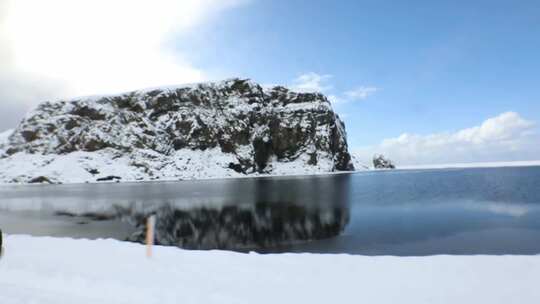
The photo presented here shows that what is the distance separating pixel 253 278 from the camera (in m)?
9.34

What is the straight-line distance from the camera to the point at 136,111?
158m

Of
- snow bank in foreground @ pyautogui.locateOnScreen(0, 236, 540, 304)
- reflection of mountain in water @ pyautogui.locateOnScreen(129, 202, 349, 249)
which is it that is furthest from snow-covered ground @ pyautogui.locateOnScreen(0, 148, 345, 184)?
snow bank in foreground @ pyautogui.locateOnScreen(0, 236, 540, 304)

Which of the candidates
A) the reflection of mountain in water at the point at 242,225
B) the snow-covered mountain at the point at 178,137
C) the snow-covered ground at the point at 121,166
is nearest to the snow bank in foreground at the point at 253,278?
the reflection of mountain in water at the point at 242,225

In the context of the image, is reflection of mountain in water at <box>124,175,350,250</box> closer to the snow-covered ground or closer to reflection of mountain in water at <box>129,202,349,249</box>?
reflection of mountain in water at <box>129,202,349,249</box>

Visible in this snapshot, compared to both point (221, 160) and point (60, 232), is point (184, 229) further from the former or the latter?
point (221, 160)

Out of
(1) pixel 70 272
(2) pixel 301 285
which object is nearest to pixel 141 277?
(1) pixel 70 272

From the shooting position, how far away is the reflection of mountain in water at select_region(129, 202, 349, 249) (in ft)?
65.0

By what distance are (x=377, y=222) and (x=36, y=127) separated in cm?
17065

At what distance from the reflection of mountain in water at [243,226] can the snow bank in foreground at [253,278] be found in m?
7.22

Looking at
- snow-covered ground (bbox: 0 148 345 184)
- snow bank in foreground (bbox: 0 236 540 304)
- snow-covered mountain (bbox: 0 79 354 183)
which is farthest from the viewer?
snow-covered mountain (bbox: 0 79 354 183)

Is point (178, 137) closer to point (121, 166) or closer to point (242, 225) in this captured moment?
point (121, 166)

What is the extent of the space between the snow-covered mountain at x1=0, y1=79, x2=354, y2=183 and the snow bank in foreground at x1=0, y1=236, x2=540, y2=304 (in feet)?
404

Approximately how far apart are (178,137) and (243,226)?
13580cm

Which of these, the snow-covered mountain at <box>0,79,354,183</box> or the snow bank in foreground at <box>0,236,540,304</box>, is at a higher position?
the snow-covered mountain at <box>0,79,354,183</box>
